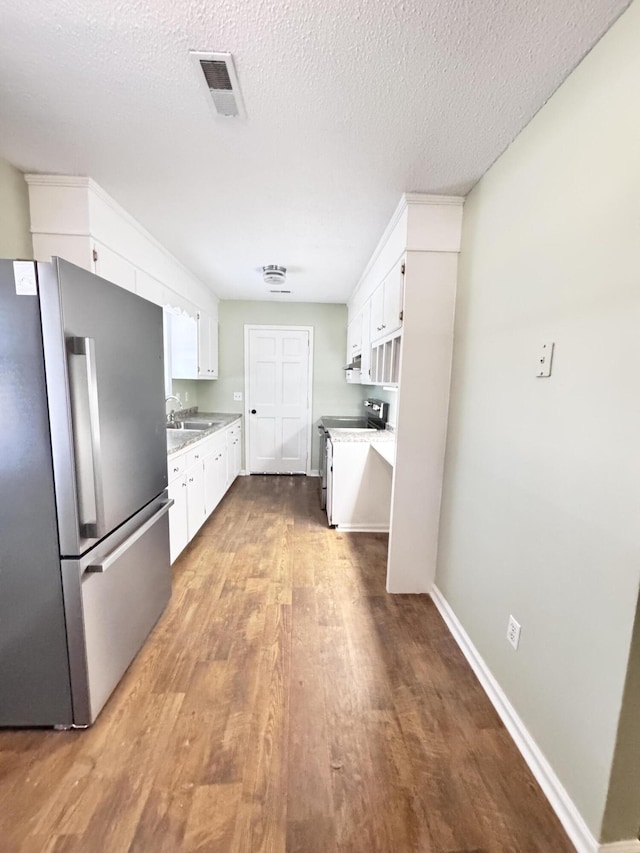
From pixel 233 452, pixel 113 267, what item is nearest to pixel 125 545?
pixel 113 267

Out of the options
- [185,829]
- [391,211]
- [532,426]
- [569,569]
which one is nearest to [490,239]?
[391,211]

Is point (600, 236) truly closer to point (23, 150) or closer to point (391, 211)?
point (391, 211)

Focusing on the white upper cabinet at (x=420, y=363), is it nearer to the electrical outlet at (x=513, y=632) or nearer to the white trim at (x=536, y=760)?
the white trim at (x=536, y=760)

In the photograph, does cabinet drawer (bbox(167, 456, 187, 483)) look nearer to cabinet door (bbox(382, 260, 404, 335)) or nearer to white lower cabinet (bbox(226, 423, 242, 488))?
white lower cabinet (bbox(226, 423, 242, 488))

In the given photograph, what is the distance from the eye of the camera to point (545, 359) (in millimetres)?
1305

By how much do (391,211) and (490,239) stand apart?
0.73 meters

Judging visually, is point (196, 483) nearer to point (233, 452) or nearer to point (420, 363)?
point (233, 452)

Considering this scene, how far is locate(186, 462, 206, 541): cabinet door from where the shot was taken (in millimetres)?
2846

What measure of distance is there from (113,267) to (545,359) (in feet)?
7.78

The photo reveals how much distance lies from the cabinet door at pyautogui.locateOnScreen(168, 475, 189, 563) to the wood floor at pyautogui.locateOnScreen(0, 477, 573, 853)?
570 millimetres

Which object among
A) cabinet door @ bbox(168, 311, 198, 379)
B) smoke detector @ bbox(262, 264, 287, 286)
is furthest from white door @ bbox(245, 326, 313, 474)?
smoke detector @ bbox(262, 264, 287, 286)

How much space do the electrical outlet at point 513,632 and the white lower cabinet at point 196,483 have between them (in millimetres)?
1882

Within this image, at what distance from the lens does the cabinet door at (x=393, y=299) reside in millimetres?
2184

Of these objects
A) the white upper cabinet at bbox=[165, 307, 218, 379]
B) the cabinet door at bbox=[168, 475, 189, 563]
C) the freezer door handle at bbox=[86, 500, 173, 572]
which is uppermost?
the white upper cabinet at bbox=[165, 307, 218, 379]
